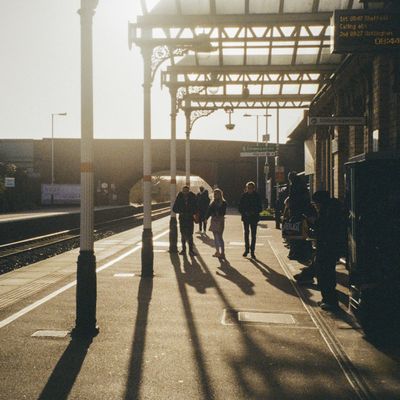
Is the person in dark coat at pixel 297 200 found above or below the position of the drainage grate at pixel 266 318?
above

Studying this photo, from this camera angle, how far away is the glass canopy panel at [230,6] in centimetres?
1255

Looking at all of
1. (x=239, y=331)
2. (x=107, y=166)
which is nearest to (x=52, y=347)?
(x=239, y=331)

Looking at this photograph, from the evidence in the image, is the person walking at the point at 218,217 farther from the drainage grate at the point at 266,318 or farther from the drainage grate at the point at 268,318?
the drainage grate at the point at 266,318

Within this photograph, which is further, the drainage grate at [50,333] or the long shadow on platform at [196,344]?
the drainage grate at [50,333]

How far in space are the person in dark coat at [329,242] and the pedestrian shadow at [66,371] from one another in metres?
3.44

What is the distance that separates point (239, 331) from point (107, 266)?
6212 millimetres

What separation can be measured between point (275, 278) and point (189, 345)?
498 centimetres

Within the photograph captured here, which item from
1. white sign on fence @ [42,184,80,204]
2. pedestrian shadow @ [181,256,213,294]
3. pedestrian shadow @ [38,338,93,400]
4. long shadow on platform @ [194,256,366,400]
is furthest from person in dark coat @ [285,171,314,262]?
white sign on fence @ [42,184,80,204]

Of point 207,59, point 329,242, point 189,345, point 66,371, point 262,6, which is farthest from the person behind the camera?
point 207,59

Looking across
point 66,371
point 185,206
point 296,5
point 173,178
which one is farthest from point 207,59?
point 66,371

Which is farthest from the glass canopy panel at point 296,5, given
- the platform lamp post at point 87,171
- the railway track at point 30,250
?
the railway track at point 30,250

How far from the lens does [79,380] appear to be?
4.95 meters

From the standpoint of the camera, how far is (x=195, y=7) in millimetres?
12609

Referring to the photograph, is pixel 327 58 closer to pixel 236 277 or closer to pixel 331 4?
pixel 331 4
